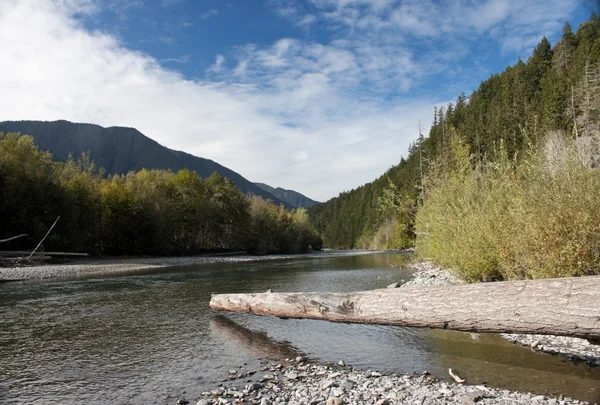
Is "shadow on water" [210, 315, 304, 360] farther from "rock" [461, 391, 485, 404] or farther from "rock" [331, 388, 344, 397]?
"rock" [461, 391, 485, 404]

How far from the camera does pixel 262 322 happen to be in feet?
41.6

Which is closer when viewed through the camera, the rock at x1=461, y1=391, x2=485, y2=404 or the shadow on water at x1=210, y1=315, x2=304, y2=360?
the rock at x1=461, y1=391, x2=485, y2=404

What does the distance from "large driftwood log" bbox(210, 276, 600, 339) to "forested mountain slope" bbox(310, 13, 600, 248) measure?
10184 mm

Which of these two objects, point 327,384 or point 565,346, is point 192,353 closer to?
point 327,384

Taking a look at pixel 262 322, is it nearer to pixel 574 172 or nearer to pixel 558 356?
pixel 558 356

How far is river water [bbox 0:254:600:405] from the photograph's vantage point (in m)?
7.05

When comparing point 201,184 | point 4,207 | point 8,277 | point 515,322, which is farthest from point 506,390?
point 201,184

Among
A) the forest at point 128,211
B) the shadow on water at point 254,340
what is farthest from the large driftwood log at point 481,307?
the forest at point 128,211

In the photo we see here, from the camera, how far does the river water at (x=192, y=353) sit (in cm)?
705

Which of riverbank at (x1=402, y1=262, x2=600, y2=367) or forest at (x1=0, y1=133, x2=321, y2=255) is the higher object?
forest at (x1=0, y1=133, x2=321, y2=255)

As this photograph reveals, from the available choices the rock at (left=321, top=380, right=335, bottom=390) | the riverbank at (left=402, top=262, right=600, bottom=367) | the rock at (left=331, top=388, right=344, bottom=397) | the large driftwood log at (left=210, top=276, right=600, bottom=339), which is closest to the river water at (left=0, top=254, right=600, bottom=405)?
the riverbank at (left=402, top=262, right=600, bottom=367)

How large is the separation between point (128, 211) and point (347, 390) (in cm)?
5444

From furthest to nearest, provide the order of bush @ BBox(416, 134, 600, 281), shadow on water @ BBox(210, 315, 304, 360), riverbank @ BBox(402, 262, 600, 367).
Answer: shadow on water @ BBox(210, 315, 304, 360) < bush @ BBox(416, 134, 600, 281) < riverbank @ BBox(402, 262, 600, 367)

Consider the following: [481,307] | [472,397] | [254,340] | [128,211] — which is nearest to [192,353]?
[254,340]
